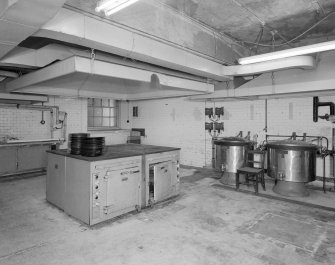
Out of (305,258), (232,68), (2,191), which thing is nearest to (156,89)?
(232,68)

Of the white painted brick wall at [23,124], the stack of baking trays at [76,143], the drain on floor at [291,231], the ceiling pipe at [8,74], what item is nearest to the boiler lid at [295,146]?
the drain on floor at [291,231]

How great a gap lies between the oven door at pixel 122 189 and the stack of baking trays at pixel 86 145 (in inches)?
14.8

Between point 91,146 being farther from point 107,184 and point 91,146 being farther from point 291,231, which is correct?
point 291,231

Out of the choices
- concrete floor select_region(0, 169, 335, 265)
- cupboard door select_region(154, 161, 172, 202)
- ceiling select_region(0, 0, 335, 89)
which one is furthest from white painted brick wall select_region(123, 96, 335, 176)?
cupboard door select_region(154, 161, 172, 202)

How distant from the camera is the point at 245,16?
3.65 m

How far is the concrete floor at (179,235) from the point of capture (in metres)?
2.54

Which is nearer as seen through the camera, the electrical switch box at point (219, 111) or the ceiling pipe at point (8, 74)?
the ceiling pipe at point (8, 74)

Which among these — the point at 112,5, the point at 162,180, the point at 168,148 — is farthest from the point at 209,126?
the point at 112,5

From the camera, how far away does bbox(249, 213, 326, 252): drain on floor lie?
285 cm

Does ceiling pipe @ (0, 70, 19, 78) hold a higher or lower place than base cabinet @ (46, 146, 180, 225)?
higher

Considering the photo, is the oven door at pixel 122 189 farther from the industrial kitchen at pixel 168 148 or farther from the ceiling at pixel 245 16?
the ceiling at pixel 245 16

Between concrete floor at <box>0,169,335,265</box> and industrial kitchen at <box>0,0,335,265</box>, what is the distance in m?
0.02

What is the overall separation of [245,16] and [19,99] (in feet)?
18.1

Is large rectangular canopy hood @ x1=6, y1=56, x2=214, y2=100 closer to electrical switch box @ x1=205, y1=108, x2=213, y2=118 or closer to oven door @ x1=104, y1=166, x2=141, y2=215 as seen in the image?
electrical switch box @ x1=205, y1=108, x2=213, y2=118
